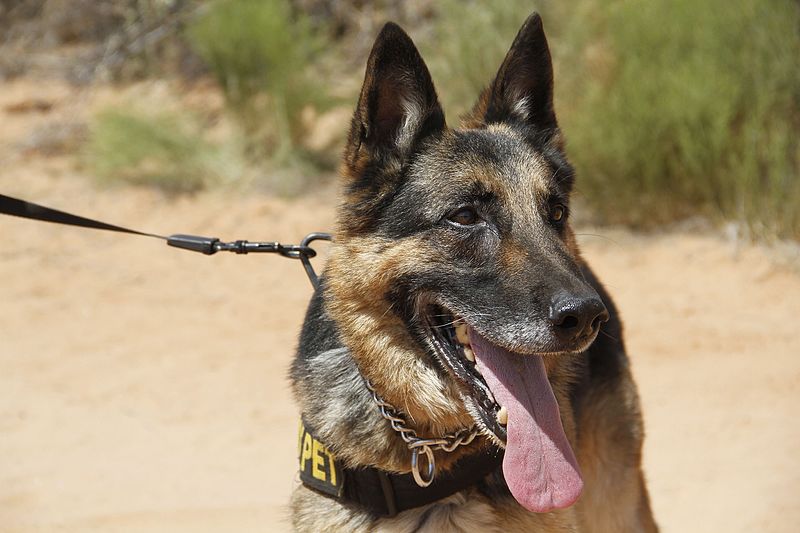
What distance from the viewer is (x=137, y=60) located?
15.1 m

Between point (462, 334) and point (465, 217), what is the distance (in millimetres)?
430

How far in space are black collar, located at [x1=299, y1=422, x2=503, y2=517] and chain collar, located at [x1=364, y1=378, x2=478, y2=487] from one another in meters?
0.05

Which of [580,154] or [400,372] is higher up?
[580,154]

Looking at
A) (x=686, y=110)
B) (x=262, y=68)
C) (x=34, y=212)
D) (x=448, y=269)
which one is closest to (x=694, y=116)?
(x=686, y=110)

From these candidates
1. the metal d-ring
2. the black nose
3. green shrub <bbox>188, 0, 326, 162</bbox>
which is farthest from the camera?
green shrub <bbox>188, 0, 326, 162</bbox>

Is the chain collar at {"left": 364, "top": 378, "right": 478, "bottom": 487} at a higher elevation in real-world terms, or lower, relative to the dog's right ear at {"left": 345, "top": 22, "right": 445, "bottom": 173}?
lower

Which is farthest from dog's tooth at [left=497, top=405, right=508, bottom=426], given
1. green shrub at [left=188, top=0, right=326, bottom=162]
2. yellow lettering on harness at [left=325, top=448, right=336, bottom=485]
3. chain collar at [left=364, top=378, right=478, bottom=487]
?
green shrub at [left=188, top=0, right=326, bottom=162]

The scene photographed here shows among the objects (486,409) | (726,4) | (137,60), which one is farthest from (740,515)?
(137,60)

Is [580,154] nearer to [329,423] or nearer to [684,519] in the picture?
[684,519]

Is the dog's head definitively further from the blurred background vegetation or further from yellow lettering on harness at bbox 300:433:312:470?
the blurred background vegetation

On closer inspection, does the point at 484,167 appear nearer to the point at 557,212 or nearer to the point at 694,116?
the point at 557,212

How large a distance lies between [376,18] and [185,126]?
4.03m

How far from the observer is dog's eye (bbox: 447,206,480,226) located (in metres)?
3.18

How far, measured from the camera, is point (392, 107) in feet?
11.0
